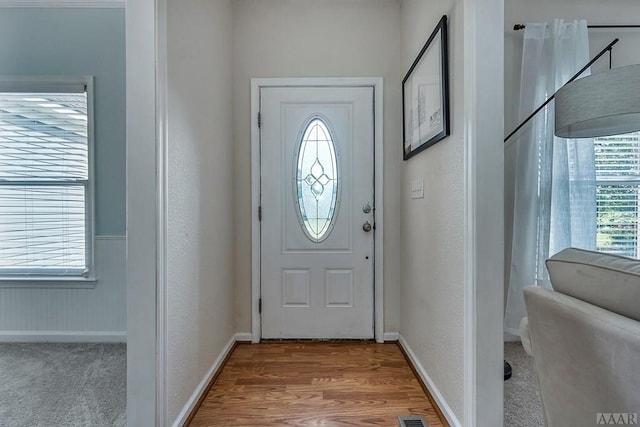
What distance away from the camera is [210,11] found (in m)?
1.95

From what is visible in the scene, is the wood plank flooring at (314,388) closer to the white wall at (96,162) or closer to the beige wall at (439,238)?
the beige wall at (439,238)

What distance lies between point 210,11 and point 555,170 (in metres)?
2.61

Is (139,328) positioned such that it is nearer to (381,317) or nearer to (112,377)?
(112,377)

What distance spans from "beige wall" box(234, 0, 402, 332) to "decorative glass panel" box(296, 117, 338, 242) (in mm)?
429

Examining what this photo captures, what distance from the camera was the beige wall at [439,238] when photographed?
4.68 feet

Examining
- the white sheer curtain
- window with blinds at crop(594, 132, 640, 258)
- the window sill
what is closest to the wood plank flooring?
the white sheer curtain

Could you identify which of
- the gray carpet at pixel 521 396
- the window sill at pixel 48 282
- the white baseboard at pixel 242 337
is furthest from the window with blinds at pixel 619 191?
the window sill at pixel 48 282

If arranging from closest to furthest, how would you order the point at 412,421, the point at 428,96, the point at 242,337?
the point at 412,421
the point at 428,96
the point at 242,337

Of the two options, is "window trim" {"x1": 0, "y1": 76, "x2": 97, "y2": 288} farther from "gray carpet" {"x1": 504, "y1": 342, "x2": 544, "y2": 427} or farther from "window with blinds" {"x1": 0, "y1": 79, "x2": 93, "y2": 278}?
"gray carpet" {"x1": 504, "y1": 342, "x2": 544, "y2": 427}

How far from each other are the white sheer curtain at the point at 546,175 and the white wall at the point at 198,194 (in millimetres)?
2109

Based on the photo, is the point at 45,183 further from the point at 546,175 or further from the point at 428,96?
the point at 546,175

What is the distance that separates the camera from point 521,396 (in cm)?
170

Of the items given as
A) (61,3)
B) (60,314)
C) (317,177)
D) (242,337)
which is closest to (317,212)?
(317,177)

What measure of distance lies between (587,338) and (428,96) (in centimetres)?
144
